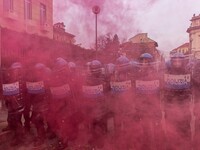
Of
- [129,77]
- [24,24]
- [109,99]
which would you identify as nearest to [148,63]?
[129,77]

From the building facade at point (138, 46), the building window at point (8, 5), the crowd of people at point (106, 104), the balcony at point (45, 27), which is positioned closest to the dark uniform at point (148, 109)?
the crowd of people at point (106, 104)

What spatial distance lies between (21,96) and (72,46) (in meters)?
4.89

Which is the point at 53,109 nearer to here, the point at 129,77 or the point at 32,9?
the point at 129,77

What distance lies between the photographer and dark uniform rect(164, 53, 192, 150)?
210 inches

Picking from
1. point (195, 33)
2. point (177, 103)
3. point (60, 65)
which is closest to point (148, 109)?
point (177, 103)

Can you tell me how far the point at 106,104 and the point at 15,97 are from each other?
Result: 1937mm

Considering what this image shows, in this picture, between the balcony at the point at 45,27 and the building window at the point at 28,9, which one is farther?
the balcony at the point at 45,27

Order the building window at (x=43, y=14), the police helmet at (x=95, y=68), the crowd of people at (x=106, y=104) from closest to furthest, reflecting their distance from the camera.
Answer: the crowd of people at (x=106, y=104) < the police helmet at (x=95, y=68) < the building window at (x=43, y=14)

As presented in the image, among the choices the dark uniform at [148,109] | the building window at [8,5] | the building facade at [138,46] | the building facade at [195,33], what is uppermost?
the building window at [8,5]

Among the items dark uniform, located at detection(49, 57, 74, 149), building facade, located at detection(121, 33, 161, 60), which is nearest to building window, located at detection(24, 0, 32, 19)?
building facade, located at detection(121, 33, 161, 60)

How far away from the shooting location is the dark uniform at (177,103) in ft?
17.5

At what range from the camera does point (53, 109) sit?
6020 mm

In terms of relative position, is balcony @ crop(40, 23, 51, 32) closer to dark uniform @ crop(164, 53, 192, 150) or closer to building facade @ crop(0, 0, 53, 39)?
building facade @ crop(0, 0, 53, 39)

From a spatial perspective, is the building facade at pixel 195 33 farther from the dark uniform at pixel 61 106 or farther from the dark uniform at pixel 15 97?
the dark uniform at pixel 15 97
